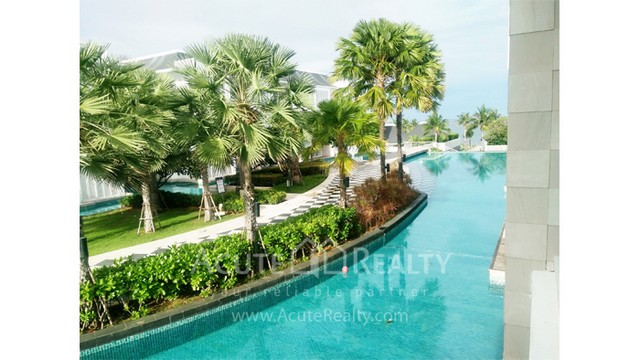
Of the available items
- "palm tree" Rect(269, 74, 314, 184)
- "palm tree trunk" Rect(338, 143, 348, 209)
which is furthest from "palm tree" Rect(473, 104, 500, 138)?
"palm tree" Rect(269, 74, 314, 184)

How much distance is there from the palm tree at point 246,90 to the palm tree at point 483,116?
52.5 metres

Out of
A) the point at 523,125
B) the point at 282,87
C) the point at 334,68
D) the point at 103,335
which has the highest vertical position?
the point at 334,68

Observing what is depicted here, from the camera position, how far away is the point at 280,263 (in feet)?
26.2

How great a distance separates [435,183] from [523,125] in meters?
18.3

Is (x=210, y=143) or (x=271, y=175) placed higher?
(x=210, y=143)

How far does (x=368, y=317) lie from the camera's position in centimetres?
663

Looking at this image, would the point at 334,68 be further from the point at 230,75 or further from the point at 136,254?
the point at 136,254

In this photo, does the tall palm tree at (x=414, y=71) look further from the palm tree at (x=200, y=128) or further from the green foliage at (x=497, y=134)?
the green foliage at (x=497, y=134)

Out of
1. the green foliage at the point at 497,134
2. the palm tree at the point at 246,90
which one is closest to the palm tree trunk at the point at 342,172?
the palm tree at the point at 246,90

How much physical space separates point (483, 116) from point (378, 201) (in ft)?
159

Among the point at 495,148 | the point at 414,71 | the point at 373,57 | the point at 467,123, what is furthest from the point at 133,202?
the point at 467,123

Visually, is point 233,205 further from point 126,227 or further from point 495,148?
point 495,148

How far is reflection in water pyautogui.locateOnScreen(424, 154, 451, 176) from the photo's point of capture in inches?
→ 1069
